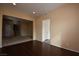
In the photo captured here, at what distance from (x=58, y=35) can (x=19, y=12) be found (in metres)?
1.09

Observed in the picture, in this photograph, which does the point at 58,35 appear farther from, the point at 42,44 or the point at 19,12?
the point at 19,12

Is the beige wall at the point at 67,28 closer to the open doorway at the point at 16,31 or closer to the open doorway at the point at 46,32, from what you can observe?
the open doorway at the point at 46,32

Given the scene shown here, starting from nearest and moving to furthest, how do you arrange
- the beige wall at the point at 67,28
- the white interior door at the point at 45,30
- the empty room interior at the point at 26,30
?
the empty room interior at the point at 26,30
the white interior door at the point at 45,30
the beige wall at the point at 67,28

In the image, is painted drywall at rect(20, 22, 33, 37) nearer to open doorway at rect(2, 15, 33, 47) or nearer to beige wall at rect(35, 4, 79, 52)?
open doorway at rect(2, 15, 33, 47)

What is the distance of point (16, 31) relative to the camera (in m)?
1.36

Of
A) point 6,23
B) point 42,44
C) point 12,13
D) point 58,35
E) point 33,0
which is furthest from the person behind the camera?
point 58,35

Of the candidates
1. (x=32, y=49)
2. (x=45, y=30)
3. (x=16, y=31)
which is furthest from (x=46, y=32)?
(x=16, y=31)

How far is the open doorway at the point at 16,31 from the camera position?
1.35m

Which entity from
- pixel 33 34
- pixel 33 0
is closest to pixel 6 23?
pixel 33 34

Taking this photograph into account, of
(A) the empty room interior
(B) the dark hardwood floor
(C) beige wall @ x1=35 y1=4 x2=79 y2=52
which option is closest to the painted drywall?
(A) the empty room interior

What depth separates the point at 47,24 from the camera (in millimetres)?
1596

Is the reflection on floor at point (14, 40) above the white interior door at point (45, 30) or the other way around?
the other way around

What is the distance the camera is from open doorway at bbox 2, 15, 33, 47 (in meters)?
1.35

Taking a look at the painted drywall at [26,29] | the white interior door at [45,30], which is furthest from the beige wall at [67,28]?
the painted drywall at [26,29]
